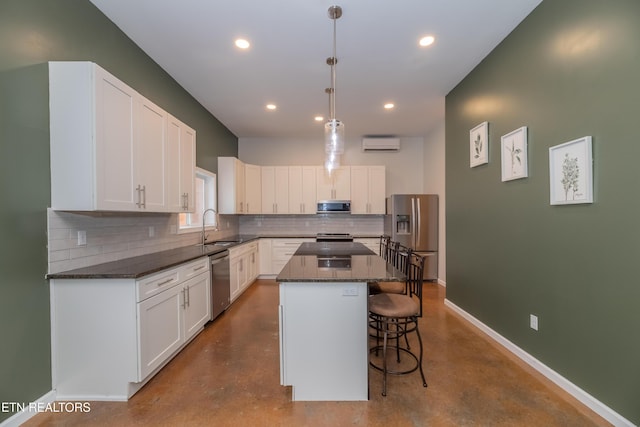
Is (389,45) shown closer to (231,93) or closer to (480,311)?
(231,93)

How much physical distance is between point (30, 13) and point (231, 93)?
213cm

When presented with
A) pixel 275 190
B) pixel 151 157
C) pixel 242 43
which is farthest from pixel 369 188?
pixel 151 157

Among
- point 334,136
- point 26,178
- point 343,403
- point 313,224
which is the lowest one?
point 343,403

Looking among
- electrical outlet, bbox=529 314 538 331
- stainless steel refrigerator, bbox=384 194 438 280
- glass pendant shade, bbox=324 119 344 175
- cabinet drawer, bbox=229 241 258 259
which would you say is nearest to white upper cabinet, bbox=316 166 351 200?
stainless steel refrigerator, bbox=384 194 438 280

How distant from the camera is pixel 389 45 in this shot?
2691 mm

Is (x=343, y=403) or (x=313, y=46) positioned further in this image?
(x=313, y=46)

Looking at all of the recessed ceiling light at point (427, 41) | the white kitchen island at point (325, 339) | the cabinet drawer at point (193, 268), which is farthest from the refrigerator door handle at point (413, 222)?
the cabinet drawer at point (193, 268)

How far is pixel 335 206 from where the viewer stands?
18.2 feet

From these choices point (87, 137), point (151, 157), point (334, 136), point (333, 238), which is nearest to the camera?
point (87, 137)

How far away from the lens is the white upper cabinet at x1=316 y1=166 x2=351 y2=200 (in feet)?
18.4

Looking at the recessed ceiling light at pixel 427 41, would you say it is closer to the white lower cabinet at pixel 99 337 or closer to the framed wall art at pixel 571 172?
the framed wall art at pixel 571 172

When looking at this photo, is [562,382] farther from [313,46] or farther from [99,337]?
[313,46]

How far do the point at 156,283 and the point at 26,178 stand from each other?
106cm

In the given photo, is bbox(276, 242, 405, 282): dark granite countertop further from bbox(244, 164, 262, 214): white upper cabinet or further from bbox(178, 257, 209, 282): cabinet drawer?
bbox(244, 164, 262, 214): white upper cabinet
